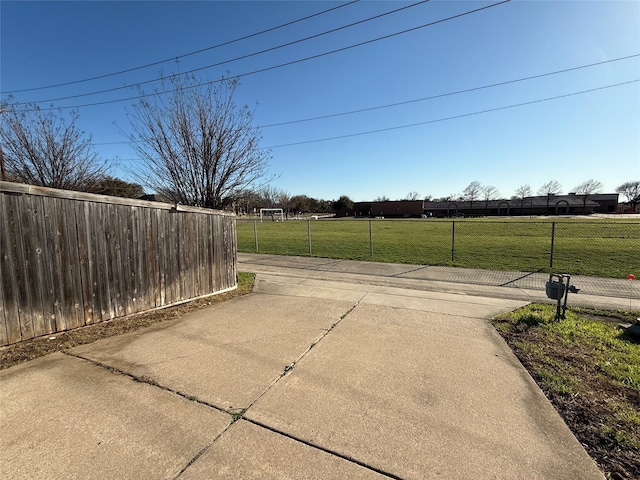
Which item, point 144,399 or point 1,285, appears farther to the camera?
point 1,285

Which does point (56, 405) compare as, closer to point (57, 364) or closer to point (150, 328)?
point (57, 364)

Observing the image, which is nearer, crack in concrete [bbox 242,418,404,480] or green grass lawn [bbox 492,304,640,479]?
crack in concrete [bbox 242,418,404,480]

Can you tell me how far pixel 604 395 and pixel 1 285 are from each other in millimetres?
6395

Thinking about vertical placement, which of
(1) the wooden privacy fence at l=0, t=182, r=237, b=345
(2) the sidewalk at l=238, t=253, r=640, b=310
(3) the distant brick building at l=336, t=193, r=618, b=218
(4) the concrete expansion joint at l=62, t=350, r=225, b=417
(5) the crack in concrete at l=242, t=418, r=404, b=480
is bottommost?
(2) the sidewalk at l=238, t=253, r=640, b=310

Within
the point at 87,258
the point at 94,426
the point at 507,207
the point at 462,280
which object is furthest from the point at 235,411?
the point at 507,207

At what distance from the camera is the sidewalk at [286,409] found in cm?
207

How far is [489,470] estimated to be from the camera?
204 cm

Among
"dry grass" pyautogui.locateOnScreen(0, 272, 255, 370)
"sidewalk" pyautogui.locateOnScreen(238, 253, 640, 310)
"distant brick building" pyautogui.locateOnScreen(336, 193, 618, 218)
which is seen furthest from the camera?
"distant brick building" pyautogui.locateOnScreen(336, 193, 618, 218)

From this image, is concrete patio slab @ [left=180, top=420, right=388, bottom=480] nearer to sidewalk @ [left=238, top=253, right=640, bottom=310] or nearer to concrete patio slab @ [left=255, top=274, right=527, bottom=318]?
concrete patio slab @ [left=255, top=274, right=527, bottom=318]

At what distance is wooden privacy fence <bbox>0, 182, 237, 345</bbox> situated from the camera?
366 centimetres

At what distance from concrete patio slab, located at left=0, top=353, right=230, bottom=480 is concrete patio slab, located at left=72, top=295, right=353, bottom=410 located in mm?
248

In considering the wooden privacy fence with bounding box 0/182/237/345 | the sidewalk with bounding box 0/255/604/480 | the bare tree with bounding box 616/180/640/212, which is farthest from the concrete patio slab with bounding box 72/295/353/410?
the bare tree with bounding box 616/180/640/212

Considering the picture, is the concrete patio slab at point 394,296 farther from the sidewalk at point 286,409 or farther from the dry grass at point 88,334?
the dry grass at point 88,334

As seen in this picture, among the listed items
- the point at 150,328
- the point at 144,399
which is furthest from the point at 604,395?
the point at 150,328
